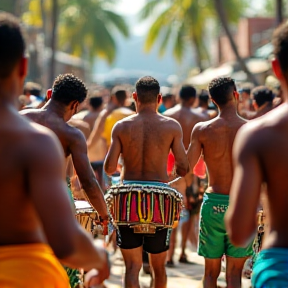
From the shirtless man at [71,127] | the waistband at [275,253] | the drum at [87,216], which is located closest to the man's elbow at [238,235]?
the waistband at [275,253]

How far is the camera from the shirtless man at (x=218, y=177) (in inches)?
287

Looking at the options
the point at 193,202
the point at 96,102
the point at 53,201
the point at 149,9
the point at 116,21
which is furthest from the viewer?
the point at 116,21

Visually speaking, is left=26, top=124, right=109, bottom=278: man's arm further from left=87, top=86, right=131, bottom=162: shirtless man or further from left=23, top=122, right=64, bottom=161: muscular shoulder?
left=87, top=86, right=131, bottom=162: shirtless man

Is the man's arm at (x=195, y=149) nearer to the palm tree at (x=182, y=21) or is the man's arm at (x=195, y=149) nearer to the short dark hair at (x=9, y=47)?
the short dark hair at (x=9, y=47)

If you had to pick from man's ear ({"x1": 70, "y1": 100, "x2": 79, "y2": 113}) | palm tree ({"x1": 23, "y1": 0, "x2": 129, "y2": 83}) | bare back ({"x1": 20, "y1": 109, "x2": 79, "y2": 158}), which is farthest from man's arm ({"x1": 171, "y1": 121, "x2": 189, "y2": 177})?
palm tree ({"x1": 23, "y1": 0, "x2": 129, "y2": 83})

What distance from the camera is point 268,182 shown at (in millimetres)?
3908

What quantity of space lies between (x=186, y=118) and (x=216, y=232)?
3.39 m

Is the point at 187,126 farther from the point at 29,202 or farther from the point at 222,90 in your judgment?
the point at 29,202

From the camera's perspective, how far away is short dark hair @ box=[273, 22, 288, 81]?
12.9 feet

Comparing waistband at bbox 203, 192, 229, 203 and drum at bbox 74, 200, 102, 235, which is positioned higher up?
waistband at bbox 203, 192, 229, 203

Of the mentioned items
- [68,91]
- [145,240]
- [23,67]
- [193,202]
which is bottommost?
[193,202]

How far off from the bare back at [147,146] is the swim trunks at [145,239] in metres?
0.14

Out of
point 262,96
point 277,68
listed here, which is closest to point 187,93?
point 262,96

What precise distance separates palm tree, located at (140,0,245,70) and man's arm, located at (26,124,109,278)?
105 feet
